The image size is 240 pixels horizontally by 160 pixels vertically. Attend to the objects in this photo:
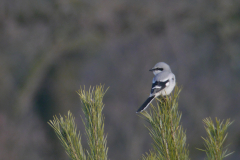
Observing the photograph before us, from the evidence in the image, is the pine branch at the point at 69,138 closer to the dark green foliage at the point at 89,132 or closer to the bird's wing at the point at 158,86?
the dark green foliage at the point at 89,132

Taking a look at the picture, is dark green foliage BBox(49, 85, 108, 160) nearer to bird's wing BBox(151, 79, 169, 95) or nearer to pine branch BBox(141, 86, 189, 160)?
pine branch BBox(141, 86, 189, 160)

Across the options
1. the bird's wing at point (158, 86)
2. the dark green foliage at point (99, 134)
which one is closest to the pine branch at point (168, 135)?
the dark green foliage at point (99, 134)

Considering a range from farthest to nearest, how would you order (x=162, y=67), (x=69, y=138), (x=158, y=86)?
(x=162, y=67), (x=158, y=86), (x=69, y=138)

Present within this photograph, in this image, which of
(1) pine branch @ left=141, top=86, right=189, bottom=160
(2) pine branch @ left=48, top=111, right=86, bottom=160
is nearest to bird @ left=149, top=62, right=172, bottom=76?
(1) pine branch @ left=141, top=86, right=189, bottom=160

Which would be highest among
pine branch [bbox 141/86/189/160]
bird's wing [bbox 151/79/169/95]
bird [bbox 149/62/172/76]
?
bird [bbox 149/62/172/76]

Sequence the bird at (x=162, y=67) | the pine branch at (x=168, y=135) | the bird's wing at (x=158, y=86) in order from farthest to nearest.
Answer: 1. the bird at (x=162, y=67)
2. the bird's wing at (x=158, y=86)
3. the pine branch at (x=168, y=135)

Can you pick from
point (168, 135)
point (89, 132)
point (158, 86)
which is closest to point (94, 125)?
point (89, 132)

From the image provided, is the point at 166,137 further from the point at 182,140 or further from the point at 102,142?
the point at 102,142

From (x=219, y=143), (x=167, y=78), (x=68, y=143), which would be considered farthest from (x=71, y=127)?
(x=167, y=78)

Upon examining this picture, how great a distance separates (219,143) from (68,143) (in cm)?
31

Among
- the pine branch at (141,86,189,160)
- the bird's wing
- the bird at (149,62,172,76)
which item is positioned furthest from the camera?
the bird at (149,62,172,76)

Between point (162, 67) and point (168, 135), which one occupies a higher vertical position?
point (162, 67)

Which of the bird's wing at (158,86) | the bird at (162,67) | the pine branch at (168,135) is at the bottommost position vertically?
the pine branch at (168,135)

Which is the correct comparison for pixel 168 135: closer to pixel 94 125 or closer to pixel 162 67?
pixel 94 125
